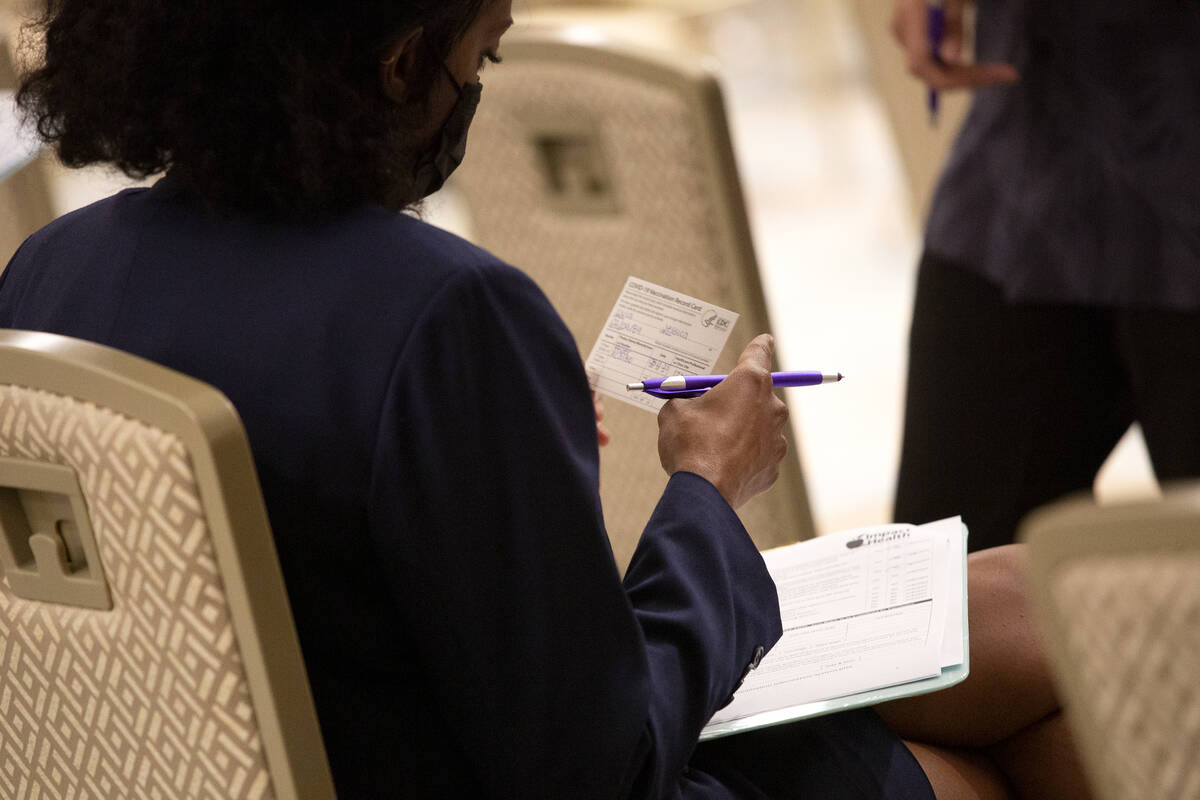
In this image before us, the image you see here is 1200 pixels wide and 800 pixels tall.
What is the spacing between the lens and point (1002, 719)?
103 cm

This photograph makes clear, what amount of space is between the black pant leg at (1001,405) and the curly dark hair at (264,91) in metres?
0.79

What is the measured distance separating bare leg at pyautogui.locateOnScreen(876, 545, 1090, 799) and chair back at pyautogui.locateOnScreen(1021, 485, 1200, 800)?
445 millimetres

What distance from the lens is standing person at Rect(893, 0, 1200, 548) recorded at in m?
1.39

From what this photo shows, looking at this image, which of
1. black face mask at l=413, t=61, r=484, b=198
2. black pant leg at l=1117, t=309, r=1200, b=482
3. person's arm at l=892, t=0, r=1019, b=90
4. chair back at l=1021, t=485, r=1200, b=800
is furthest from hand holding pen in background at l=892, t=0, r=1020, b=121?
chair back at l=1021, t=485, r=1200, b=800

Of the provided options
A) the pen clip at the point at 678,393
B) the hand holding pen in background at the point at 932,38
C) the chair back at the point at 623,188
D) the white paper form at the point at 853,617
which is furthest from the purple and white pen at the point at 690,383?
the hand holding pen in background at the point at 932,38

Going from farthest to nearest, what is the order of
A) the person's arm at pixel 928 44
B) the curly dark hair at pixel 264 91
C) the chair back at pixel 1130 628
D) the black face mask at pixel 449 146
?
the person's arm at pixel 928 44
the black face mask at pixel 449 146
the curly dark hair at pixel 264 91
the chair back at pixel 1130 628

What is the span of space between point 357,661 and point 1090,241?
925 mm

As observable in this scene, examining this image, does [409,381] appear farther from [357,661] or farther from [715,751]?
[715,751]

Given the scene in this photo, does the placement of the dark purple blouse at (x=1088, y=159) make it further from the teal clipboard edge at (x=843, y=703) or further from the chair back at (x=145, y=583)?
the chair back at (x=145, y=583)

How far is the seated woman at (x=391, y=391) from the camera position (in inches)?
29.5

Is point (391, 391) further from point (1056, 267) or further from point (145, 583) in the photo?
point (1056, 267)

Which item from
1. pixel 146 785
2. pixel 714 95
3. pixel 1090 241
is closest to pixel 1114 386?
pixel 1090 241

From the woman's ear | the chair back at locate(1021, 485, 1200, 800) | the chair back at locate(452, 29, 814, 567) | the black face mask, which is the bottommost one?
the chair back at locate(452, 29, 814, 567)

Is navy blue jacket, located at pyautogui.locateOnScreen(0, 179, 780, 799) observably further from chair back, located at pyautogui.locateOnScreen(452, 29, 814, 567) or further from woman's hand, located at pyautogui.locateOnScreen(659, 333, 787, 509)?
chair back, located at pyautogui.locateOnScreen(452, 29, 814, 567)
